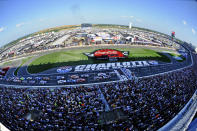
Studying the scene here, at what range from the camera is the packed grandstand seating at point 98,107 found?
608 inches

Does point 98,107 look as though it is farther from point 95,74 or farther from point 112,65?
point 112,65

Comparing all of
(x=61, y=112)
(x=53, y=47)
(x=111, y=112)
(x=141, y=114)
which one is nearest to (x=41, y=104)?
(x=61, y=112)

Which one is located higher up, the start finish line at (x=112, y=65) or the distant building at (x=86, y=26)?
the distant building at (x=86, y=26)

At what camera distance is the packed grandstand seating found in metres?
15.5

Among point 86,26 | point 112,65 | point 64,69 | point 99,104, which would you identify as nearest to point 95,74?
point 112,65

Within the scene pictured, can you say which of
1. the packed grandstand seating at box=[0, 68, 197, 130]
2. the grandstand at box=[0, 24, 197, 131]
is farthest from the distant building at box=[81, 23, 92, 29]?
the packed grandstand seating at box=[0, 68, 197, 130]

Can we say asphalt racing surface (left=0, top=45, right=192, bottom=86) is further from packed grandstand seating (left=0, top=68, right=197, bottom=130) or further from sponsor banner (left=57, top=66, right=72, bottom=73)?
packed grandstand seating (left=0, top=68, right=197, bottom=130)

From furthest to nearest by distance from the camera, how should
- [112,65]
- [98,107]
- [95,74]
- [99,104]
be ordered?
[112,65] < [95,74] < [99,104] < [98,107]

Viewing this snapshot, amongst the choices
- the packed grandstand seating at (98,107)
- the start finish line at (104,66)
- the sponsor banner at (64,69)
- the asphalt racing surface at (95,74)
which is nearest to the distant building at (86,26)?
the asphalt racing surface at (95,74)

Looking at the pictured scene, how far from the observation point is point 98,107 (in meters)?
18.8

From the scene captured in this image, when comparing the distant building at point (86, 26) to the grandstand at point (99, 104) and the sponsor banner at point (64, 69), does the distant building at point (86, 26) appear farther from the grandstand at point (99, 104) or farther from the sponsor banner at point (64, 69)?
the grandstand at point (99, 104)

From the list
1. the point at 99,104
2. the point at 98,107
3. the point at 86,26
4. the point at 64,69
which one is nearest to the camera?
the point at 98,107

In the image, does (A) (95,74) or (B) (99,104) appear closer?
(B) (99,104)

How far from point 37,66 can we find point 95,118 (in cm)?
3374
